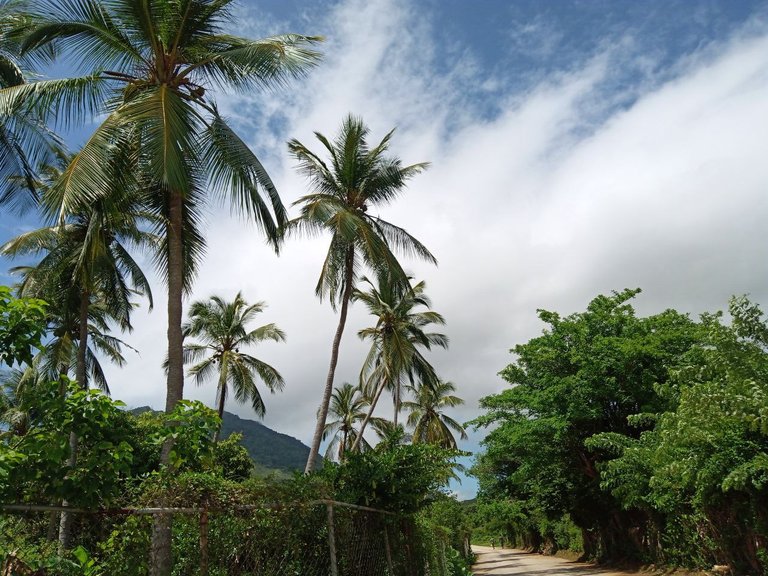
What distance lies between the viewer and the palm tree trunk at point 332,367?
14.7m

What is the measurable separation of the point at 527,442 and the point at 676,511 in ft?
15.0

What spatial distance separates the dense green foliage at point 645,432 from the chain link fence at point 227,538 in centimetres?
584

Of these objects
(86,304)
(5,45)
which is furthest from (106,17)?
(86,304)

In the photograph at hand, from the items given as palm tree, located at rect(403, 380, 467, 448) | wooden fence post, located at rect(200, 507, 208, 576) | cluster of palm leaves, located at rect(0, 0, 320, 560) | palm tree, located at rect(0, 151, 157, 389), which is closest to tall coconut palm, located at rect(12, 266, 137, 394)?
palm tree, located at rect(0, 151, 157, 389)

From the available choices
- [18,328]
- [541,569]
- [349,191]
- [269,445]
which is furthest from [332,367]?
[269,445]

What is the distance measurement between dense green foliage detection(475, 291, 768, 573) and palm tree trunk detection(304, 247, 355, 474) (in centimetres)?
687

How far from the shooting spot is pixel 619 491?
50.4 feet

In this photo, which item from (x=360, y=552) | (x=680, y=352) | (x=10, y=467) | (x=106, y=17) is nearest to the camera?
(x=10, y=467)

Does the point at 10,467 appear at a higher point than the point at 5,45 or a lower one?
lower

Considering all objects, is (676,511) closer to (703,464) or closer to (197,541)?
(703,464)

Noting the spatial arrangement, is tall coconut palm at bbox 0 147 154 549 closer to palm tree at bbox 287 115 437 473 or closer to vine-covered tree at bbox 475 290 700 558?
palm tree at bbox 287 115 437 473

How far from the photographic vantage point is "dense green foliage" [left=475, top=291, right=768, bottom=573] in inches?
360

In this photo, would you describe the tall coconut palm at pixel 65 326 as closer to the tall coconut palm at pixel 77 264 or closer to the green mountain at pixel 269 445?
the tall coconut palm at pixel 77 264

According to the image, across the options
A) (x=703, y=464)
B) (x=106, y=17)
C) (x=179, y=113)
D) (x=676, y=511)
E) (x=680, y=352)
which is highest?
(x=106, y=17)
